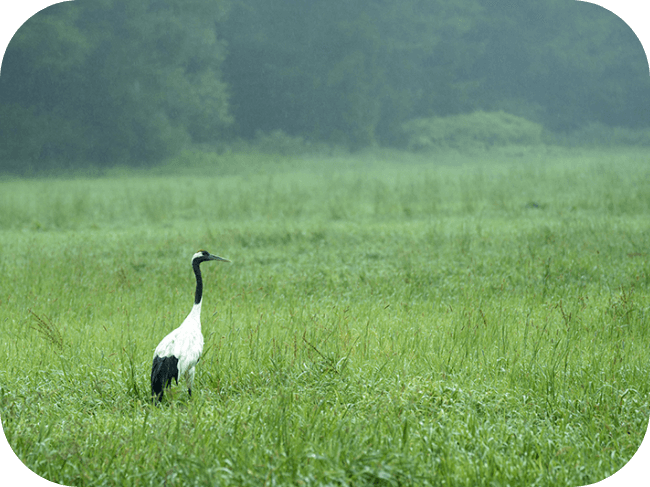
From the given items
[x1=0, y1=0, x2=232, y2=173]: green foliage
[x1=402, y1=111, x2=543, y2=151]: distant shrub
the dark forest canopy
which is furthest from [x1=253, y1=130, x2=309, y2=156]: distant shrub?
[x1=402, y1=111, x2=543, y2=151]: distant shrub

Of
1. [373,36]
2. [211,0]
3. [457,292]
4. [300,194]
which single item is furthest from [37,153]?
[457,292]

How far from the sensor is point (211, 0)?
3603 centimetres

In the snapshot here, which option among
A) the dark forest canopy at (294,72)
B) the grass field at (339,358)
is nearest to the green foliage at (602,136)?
the dark forest canopy at (294,72)

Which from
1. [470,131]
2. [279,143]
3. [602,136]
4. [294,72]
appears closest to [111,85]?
[279,143]

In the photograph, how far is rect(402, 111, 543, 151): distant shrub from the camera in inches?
1703

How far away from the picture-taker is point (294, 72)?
132 ft

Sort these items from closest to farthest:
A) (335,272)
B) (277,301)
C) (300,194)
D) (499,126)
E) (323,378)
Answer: (323,378) → (277,301) → (335,272) → (300,194) → (499,126)

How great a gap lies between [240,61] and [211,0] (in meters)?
4.74

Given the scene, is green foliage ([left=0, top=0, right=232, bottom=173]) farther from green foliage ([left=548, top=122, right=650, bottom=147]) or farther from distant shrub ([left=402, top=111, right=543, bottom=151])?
green foliage ([left=548, top=122, right=650, bottom=147])

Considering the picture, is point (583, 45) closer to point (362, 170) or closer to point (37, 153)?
point (362, 170)

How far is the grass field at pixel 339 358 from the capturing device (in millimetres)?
3578

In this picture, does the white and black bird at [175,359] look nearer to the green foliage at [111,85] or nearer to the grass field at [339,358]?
the grass field at [339,358]

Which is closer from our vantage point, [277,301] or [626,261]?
[277,301]

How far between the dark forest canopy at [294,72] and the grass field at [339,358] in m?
22.6
